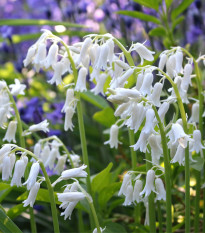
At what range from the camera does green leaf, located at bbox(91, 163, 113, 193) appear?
6.64 feet

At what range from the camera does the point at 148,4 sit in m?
2.36

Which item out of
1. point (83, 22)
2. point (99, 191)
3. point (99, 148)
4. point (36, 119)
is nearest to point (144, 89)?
point (99, 191)

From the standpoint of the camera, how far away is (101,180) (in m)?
2.10

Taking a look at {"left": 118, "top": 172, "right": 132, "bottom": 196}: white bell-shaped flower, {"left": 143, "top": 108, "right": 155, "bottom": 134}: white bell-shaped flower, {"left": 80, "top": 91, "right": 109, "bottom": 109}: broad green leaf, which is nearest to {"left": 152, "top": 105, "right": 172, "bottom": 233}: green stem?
{"left": 143, "top": 108, "right": 155, "bottom": 134}: white bell-shaped flower

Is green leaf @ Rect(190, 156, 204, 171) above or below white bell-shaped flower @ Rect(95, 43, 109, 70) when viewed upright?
below

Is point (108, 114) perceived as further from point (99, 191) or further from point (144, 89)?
point (144, 89)

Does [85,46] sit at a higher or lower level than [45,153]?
higher

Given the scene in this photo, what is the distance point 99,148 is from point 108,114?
3.60 feet

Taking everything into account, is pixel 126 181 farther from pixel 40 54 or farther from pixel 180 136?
pixel 40 54

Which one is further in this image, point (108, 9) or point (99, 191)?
point (108, 9)

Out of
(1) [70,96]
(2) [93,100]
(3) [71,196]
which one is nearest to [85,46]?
(1) [70,96]

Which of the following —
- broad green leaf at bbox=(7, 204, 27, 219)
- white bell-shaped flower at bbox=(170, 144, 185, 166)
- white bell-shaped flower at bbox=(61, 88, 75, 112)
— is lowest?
broad green leaf at bbox=(7, 204, 27, 219)

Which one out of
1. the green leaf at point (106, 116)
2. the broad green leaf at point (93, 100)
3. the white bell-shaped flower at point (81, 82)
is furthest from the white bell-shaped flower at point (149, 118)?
the broad green leaf at point (93, 100)

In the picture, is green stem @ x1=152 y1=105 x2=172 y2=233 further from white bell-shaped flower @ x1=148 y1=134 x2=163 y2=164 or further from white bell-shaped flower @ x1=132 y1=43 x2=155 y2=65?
white bell-shaped flower @ x1=132 y1=43 x2=155 y2=65
